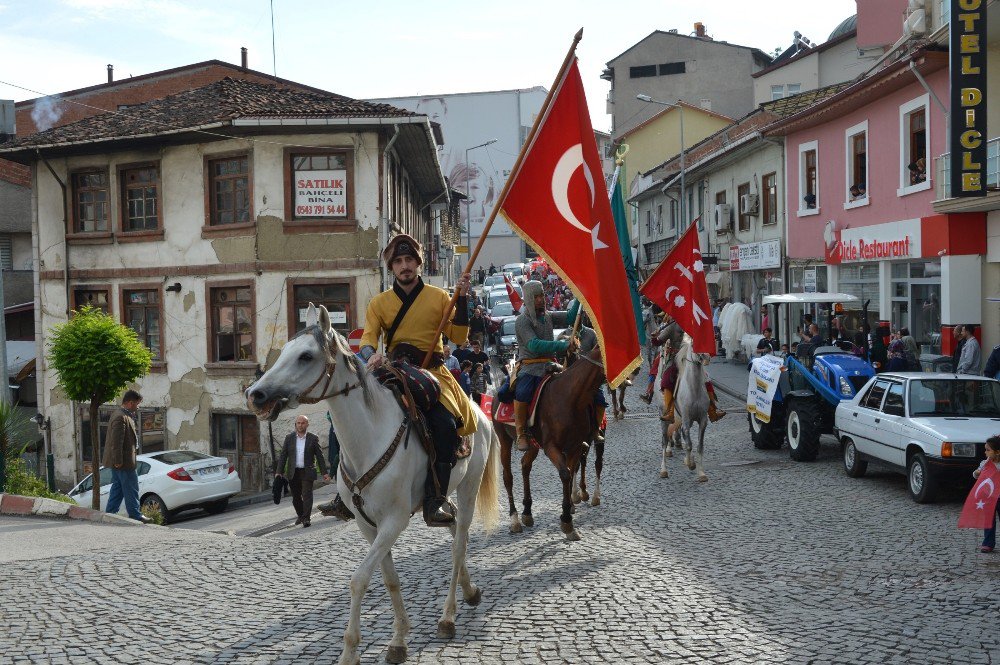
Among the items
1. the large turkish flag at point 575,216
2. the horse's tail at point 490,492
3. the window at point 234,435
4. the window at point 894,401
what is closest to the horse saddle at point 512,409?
the horse's tail at point 490,492

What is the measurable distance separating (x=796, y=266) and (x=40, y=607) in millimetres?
25283

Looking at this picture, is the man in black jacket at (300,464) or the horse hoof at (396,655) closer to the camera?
the horse hoof at (396,655)

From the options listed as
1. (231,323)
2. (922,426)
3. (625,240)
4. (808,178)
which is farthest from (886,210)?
(231,323)

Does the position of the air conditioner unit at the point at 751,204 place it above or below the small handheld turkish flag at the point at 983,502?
above

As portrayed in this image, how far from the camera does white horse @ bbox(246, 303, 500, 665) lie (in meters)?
5.60

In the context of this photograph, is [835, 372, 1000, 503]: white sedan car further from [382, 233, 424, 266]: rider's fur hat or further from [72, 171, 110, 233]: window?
[72, 171, 110, 233]: window

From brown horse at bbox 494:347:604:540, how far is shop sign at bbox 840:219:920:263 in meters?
13.6

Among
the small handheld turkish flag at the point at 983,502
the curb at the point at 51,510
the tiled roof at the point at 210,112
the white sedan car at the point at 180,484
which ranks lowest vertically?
the white sedan car at the point at 180,484

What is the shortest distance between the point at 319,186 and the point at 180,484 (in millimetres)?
8006

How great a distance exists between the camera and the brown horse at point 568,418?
1007 cm

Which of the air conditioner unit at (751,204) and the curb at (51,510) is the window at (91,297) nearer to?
the curb at (51,510)

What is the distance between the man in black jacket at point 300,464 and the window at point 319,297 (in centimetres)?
799

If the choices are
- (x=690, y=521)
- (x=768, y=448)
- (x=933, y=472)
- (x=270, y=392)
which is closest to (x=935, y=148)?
(x=768, y=448)

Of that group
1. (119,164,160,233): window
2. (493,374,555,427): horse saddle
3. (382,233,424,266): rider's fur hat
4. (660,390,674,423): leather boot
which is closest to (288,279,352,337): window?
(119,164,160,233): window
